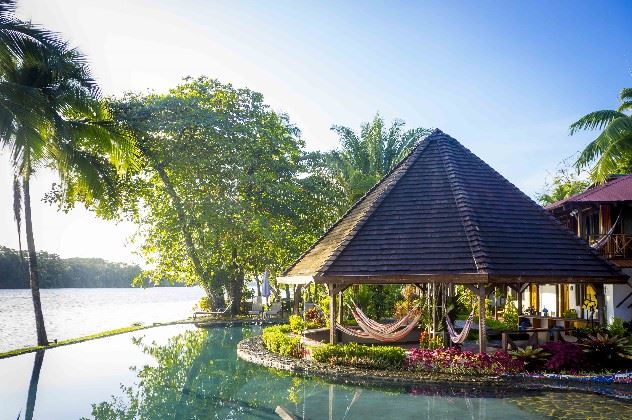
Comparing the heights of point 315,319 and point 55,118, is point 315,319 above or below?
below

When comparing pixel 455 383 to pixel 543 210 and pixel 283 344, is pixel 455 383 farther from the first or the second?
pixel 543 210

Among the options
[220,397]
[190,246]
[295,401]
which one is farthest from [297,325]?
[190,246]

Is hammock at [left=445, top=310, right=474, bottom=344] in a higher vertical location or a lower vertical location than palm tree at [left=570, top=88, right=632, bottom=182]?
lower

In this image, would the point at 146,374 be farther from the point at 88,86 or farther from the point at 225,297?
the point at 225,297

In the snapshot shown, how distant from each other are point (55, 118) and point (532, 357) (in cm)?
1247

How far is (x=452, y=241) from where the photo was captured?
14445 mm

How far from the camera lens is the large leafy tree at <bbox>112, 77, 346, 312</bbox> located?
2752cm

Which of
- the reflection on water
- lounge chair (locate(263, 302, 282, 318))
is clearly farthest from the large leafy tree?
the reflection on water

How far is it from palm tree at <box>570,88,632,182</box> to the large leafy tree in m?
13.0

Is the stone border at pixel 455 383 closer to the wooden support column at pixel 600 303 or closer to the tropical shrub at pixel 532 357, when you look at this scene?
A: the tropical shrub at pixel 532 357

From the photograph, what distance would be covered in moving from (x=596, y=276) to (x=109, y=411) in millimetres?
11087

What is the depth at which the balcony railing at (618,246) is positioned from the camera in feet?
61.9

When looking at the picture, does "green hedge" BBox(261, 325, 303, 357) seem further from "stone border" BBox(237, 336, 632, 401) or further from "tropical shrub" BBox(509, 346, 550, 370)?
"tropical shrub" BBox(509, 346, 550, 370)

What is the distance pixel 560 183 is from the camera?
4178 cm
